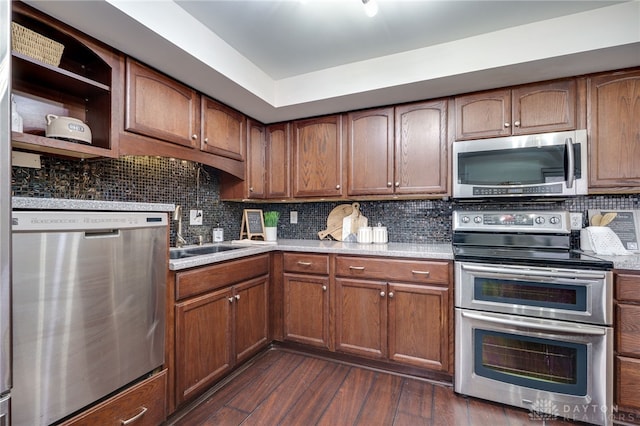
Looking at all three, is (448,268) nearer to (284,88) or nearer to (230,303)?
(230,303)

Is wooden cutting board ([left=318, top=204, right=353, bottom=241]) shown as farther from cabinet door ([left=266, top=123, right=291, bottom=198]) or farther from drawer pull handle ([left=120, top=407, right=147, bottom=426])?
drawer pull handle ([left=120, top=407, right=147, bottom=426])

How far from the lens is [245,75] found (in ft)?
6.92

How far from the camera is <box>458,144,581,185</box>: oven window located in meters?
1.95

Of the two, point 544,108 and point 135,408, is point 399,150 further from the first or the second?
point 135,408

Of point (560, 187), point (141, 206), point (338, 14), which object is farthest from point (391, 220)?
point (141, 206)

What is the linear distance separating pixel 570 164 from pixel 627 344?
1061 millimetres

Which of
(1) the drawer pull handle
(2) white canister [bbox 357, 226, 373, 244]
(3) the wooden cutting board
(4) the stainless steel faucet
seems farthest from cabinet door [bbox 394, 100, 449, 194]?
(1) the drawer pull handle

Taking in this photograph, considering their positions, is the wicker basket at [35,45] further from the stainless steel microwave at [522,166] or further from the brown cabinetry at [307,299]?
the stainless steel microwave at [522,166]

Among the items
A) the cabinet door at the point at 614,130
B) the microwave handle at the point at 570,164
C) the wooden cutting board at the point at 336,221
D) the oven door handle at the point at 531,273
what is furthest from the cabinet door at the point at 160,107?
the cabinet door at the point at 614,130

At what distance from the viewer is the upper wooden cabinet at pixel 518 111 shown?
1.96 metres

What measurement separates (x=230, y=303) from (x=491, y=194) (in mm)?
2006

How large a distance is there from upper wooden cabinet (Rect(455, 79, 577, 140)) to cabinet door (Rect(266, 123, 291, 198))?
4.94ft

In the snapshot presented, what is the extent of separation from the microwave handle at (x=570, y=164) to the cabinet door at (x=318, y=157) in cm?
159

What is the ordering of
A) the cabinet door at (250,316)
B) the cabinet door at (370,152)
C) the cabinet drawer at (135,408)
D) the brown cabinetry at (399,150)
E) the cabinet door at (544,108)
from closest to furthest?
1. the cabinet drawer at (135,408)
2. the cabinet door at (544,108)
3. the cabinet door at (250,316)
4. the brown cabinetry at (399,150)
5. the cabinet door at (370,152)
